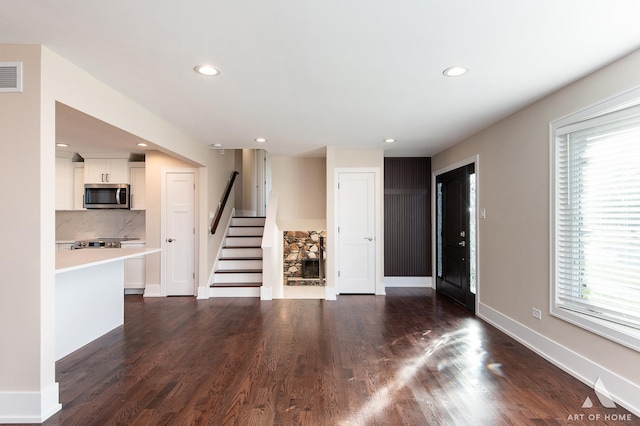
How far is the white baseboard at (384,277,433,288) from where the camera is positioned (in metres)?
6.03

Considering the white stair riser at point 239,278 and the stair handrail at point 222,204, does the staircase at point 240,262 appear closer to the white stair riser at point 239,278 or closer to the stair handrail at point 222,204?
the white stair riser at point 239,278

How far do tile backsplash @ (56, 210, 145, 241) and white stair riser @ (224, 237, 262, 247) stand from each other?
148 centimetres

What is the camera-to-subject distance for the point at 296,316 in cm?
425

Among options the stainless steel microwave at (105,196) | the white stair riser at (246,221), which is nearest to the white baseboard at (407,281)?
the white stair riser at (246,221)

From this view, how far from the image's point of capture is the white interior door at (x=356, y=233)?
548 centimetres

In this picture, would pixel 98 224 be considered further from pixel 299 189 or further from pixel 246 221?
pixel 299 189

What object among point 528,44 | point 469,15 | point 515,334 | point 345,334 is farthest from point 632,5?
point 345,334

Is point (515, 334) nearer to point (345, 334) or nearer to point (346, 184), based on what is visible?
point (345, 334)

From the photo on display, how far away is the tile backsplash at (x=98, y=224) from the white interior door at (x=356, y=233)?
3.59 meters

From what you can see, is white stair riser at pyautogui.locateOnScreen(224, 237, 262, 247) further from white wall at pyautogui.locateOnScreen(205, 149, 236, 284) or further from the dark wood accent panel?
the dark wood accent panel

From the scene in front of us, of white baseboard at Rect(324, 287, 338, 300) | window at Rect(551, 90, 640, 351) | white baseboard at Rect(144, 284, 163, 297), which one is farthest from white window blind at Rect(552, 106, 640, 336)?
white baseboard at Rect(144, 284, 163, 297)

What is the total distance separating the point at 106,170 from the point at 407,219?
5364 mm

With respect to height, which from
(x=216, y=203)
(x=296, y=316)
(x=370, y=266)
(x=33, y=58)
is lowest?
(x=296, y=316)

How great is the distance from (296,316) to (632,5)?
405 centimetres
